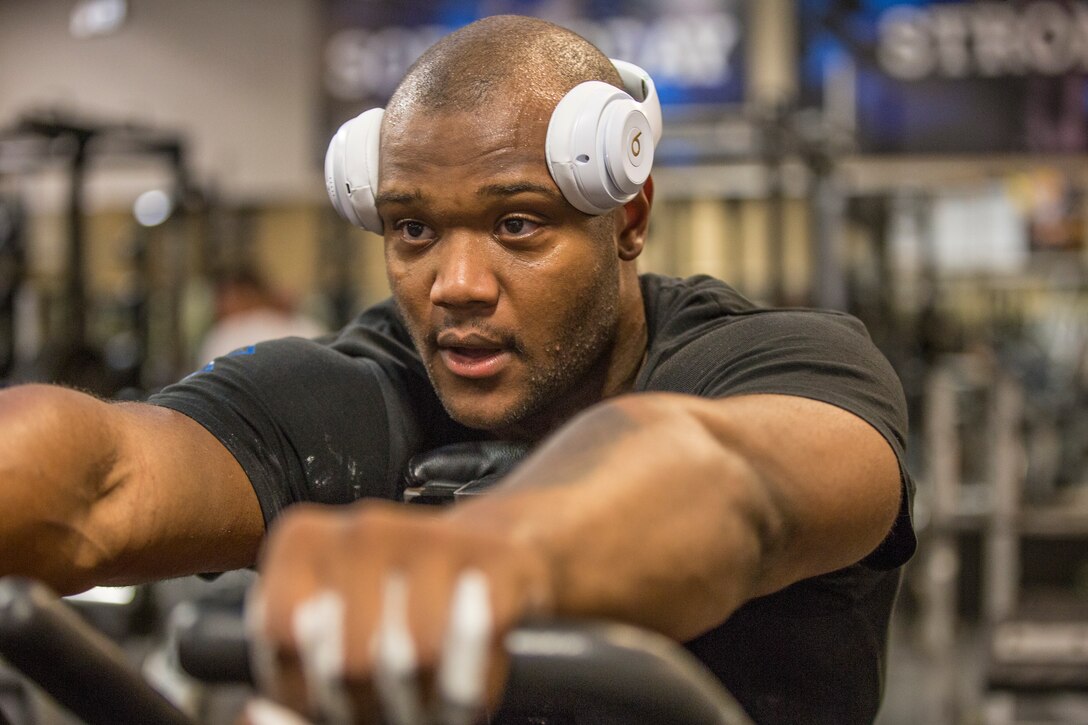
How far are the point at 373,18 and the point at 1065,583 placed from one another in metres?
4.17

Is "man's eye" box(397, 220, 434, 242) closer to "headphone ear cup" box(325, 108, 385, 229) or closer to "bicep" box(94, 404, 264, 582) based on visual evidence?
"headphone ear cup" box(325, 108, 385, 229)

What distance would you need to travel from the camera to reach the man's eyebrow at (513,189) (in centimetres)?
127

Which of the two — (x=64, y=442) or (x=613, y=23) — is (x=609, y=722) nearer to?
(x=64, y=442)

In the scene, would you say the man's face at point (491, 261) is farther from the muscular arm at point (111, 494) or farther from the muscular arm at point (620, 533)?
the muscular arm at point (620, 533)

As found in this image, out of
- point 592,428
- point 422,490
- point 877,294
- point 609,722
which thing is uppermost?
point 592,428

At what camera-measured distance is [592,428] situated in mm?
805

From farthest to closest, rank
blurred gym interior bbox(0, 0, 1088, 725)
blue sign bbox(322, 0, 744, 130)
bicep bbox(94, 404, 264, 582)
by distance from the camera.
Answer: blue sign bbox(322, 0, 744, 130) < blurred gym interior bbox(0, 0, 1088, 725) < bicep bbox(94, 404, 264, 582)

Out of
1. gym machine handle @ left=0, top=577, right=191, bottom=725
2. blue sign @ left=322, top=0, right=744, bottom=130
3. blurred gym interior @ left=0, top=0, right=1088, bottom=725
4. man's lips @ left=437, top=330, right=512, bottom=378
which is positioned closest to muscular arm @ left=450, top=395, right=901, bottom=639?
gym machine handle @ left=0, top=577, right=191, bottom=725

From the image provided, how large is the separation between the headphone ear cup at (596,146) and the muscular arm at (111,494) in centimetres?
46

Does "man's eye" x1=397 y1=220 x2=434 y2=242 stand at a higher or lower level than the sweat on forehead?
lower

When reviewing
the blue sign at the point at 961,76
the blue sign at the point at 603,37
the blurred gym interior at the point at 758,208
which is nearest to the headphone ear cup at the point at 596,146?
the blurred gym interior at the point at 758,208

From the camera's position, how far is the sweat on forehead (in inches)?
52.0

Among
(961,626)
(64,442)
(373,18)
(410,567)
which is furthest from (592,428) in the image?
(373,18)

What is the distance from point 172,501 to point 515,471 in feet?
1.69
